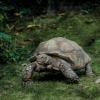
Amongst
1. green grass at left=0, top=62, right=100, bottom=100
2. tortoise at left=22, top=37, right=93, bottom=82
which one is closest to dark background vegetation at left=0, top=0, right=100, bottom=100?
green grass at left=0, top=62, right=100, bottom=100

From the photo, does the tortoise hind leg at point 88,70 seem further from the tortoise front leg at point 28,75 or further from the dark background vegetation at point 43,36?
the tortoise front leg at point 28,75

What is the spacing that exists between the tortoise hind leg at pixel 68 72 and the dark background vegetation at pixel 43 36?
142mm

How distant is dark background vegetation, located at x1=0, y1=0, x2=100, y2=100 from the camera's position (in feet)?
26.2

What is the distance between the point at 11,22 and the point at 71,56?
17.2ft

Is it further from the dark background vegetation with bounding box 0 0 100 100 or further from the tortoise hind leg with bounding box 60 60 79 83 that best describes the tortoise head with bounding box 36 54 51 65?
the dark background vegetation with bounding box 0 0 100 100

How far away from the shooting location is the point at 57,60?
8.51 m

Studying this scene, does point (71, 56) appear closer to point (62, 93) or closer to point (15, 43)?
point (62, 93)

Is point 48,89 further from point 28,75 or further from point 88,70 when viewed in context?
point 88,70

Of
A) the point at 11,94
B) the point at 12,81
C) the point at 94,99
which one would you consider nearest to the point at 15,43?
the point at 12,81

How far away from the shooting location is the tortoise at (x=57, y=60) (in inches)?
331

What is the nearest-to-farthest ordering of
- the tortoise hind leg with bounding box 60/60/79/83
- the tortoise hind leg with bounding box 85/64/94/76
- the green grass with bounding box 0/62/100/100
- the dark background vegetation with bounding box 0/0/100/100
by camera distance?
1. the green grass with bounding box 0/62/100/100
2. the dark background vegetation with bounding box 0/0/100/100
3. the tortoise hind leg with bounding box 60/60/79/83
4. the tortoise hind leg with bounding box 85/64/94/76

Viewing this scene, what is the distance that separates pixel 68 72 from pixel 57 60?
0.36 m

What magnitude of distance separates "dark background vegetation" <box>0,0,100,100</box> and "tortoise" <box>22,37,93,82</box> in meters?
0.26

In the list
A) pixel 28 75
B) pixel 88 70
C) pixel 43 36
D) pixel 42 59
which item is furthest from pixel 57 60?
pixel 43 36
